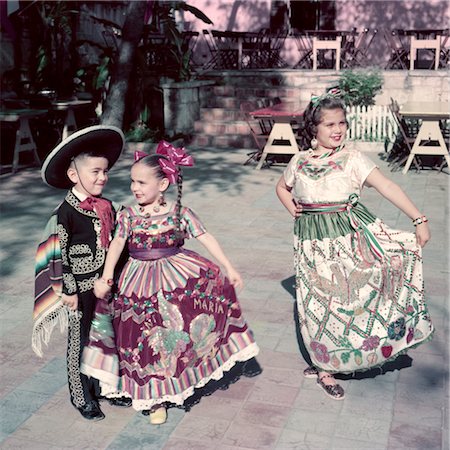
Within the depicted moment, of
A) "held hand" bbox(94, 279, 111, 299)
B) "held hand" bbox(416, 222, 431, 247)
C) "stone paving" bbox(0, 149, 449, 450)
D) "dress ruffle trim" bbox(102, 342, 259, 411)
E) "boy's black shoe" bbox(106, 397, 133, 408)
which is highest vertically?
"held hand" bbox(416, 222, 431, 247)

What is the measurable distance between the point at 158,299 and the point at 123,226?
0.45 m

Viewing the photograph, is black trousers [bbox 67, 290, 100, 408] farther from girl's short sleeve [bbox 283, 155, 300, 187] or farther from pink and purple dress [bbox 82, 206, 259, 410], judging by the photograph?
girl's short sleeve [bbox 283, 155, 300, 187]

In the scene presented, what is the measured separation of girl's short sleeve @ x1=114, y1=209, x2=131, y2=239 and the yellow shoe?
1027mm

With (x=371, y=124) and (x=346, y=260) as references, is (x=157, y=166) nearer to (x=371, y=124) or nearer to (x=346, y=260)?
(x=346, y=260)

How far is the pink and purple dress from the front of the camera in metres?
3.87

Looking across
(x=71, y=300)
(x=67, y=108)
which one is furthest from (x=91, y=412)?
(x=67, y=108)

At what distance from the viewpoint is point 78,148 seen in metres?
3.87

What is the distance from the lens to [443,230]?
820 cm

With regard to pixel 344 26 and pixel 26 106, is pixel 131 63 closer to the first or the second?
pixel 26 106

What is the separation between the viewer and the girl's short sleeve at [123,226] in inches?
154

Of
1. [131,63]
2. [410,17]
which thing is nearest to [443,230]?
[131,63]

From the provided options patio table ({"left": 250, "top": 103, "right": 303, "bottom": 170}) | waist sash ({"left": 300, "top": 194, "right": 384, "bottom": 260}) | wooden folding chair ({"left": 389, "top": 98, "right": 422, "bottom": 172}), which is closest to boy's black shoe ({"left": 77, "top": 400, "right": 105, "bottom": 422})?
waist sash ({"left": 300, "top": 194, "right": 384, "bottom": 260})

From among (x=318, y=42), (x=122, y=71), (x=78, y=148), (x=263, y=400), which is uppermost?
(x=318, y=42)

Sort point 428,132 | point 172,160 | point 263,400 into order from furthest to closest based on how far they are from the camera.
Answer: point 428,132, point 263,400, point 172,160
